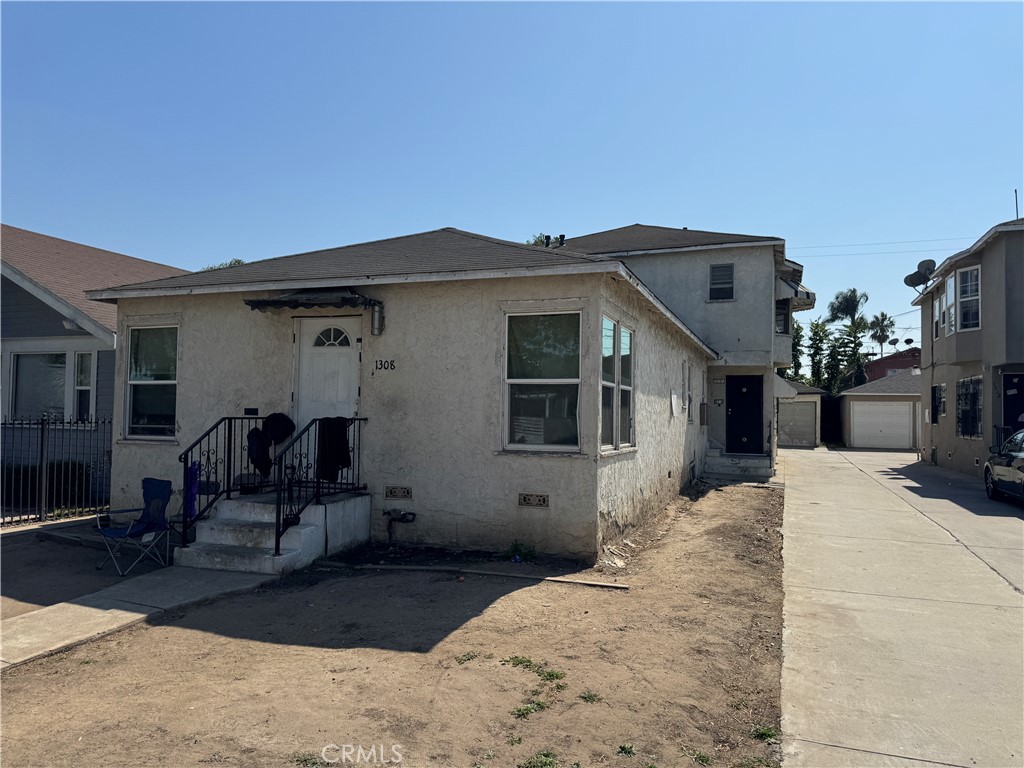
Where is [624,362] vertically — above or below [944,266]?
below

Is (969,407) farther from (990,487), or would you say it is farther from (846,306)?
(846,306)

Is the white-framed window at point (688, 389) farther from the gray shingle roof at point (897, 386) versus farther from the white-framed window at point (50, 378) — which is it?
the gray shingle roof at point (897, 386)

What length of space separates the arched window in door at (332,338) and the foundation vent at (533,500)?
300cm

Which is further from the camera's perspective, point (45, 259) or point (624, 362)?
point (45, 259)

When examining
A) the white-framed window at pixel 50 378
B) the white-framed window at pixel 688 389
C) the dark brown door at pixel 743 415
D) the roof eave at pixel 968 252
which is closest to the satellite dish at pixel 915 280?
the roof eave at pixel 968 252

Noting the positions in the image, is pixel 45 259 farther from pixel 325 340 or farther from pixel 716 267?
Result: pixel 716 267

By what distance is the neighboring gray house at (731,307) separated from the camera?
17.0m

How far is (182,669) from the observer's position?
178 inches

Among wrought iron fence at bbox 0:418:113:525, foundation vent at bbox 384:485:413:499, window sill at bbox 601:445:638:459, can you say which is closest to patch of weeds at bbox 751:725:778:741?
window sill at bbox 601:445:638:459

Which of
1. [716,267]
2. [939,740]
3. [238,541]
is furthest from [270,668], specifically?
[716,267]

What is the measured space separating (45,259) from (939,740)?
17137mm

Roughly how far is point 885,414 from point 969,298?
14.2 meters

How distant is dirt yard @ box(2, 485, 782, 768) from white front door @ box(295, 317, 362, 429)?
243 centimetres

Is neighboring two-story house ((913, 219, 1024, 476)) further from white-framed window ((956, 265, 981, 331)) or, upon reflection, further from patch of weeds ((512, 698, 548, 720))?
patch of weeds ((512, 698, 548, 720))
